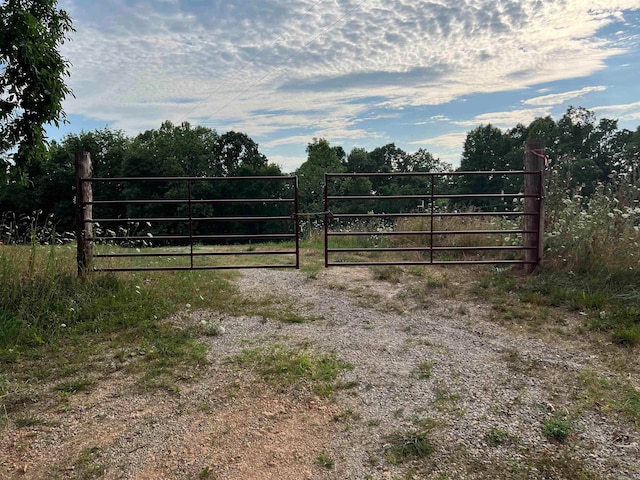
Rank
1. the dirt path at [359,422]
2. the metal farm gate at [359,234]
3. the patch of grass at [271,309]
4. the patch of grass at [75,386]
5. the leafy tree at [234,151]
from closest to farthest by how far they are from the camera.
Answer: the dirt path at [359,422]
the patch of grass at [75,386]
the patch of grass at [271,309]
the metal farm gate at [359,234]
the leafy tree at [234,151]

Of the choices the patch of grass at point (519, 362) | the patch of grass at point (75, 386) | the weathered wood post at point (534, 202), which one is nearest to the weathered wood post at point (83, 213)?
the patch of grass at point (75, 386)

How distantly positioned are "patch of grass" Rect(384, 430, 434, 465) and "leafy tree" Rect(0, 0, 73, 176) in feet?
14.8

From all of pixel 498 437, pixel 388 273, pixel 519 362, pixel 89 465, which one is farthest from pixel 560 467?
pixel 388 273

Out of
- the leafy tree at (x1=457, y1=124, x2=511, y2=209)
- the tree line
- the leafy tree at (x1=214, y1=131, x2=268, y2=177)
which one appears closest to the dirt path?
the tree line

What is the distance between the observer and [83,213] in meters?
5.65

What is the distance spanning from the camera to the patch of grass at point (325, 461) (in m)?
2.30

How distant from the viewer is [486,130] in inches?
1473

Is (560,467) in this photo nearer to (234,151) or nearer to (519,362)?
(519,362)

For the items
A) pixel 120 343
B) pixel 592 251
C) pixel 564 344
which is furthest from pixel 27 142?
pixel 592 251

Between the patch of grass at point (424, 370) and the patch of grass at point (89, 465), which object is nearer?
the patch of grass at point (89, 465)

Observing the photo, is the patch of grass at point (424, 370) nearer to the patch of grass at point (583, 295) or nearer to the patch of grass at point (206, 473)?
the patch of grass at point (583, 295)

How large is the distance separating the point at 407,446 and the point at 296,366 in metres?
1.28

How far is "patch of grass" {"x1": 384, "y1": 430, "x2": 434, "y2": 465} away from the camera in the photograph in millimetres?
2355

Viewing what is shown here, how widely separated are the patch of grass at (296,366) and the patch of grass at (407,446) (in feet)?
2.22
